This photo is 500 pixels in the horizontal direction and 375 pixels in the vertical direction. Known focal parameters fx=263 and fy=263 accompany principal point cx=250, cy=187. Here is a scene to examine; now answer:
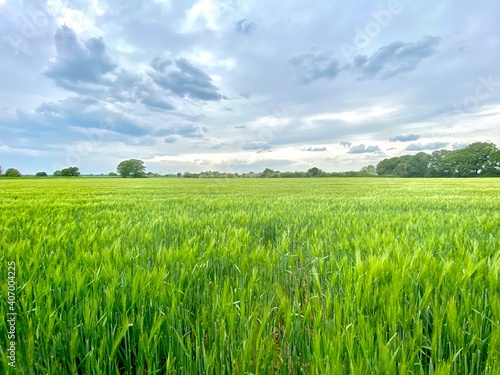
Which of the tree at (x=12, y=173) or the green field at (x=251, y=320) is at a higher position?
the tree at (x=12, y=173)

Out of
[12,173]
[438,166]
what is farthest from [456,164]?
[12,173]

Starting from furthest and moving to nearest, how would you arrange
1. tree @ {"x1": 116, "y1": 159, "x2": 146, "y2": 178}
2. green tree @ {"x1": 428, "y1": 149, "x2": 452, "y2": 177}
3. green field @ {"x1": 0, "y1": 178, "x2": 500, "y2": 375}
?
green tree @ {"x1": 428, "y1": 149, "x2": 452, "y2": 177}
tree @ {"x1": 116, "y1": 159, "x2": 146, "y2": 178}
green field @ {"x1": 0, "y1": 178, "x2": 500, "y2": 375}

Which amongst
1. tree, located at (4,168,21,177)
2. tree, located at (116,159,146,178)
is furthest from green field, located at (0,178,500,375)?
tree, located at (4,168,21,177)

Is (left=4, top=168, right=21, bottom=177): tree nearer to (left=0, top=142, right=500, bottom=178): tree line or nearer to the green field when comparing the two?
(left=0, top=142, right=500, bottom=178): tree line

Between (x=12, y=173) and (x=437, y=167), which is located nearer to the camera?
(x=12, y=173)

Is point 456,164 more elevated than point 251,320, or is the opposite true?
point 456,164

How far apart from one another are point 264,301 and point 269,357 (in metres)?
0.52

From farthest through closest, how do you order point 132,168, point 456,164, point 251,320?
point 456,164
point 132,168
point 251,320

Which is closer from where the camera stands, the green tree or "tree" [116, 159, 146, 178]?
"tree" [116, 159, 146, 178]

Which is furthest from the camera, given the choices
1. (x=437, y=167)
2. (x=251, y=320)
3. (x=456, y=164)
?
(x=437, y=167)

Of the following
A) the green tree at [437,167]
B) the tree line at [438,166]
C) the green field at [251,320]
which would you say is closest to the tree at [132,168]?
the tree line at [438,166]

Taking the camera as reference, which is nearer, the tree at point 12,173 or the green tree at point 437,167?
the tree at point 12,173

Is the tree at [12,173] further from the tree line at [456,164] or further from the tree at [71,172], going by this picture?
the tree line at [456,164]

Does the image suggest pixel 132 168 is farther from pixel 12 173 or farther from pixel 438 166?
pixel 438 166
